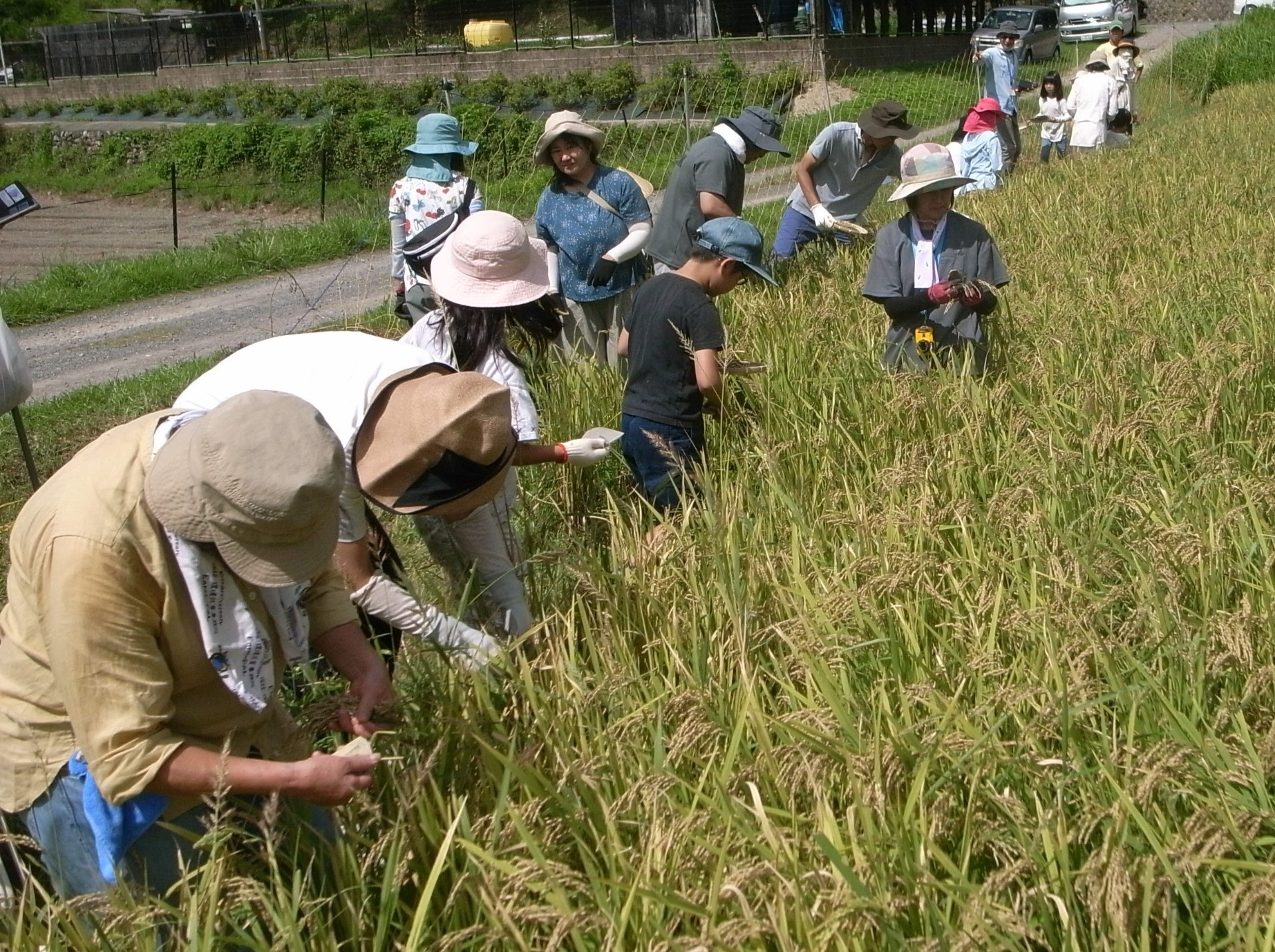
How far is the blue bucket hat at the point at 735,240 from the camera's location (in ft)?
12.8

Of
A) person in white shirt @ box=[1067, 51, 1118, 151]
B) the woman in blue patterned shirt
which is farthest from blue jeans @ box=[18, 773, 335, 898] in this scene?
person in white shirt @ box=[1067, 51, 1118, 151]

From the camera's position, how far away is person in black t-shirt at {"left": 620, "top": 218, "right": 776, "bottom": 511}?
392cm

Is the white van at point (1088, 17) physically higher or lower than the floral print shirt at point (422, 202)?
higher

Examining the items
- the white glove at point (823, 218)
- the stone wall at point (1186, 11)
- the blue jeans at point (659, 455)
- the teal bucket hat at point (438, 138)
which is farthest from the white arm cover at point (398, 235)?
the stone wall at point (1186, 11)

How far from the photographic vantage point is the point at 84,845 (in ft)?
6.73

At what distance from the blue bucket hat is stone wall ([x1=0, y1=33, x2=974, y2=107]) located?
58.9 ft

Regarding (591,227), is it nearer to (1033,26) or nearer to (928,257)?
(928,257)

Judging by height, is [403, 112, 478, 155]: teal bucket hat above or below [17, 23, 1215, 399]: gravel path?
above

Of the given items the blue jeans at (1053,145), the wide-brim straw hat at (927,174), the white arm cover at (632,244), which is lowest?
the blue jeans at (1053,145)

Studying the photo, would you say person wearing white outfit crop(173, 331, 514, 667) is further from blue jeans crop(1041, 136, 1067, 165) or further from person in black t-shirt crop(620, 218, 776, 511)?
blue jeans crop(1041, 136, 1067, 165)

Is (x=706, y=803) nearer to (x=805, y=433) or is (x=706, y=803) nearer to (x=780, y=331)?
(x=805, y=433)

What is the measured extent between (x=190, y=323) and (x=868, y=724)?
29.0ft

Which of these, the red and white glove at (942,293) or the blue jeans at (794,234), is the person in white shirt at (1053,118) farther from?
the red and white glove at (942,293)

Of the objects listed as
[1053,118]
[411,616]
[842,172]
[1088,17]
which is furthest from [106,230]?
[1088,17]
